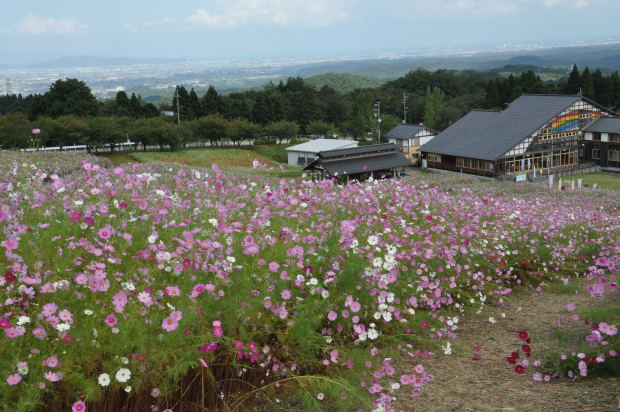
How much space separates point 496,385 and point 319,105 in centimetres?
6813

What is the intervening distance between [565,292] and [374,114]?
53430 millimetres

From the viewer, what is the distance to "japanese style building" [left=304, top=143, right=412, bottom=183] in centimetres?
3456

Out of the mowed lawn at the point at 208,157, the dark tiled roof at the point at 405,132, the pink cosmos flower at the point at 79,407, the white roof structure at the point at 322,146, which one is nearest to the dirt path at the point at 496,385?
the pink cosmos flower at the point at 79,407

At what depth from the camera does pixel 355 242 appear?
16.8 ft

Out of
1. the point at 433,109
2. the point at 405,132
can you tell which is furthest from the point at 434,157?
the point at 433,109

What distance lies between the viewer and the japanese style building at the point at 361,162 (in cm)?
3456

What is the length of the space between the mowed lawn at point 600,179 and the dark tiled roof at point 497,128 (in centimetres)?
481

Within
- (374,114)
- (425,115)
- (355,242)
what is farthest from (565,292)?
(425,115)

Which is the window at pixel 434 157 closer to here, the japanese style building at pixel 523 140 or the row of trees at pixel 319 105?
the japanese style building at pixel 523 140

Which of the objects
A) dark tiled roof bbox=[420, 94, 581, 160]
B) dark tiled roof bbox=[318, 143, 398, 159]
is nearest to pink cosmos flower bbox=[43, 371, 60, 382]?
dark tiled roof bbox=[318, 143, 398, 159]

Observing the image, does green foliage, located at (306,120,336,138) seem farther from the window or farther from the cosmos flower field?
the cosmos flower field

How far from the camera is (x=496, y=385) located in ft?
15.1

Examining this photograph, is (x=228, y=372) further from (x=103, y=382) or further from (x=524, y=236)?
(x=524, y=236)

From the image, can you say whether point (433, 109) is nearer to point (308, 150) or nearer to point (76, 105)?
point (308, 150)
